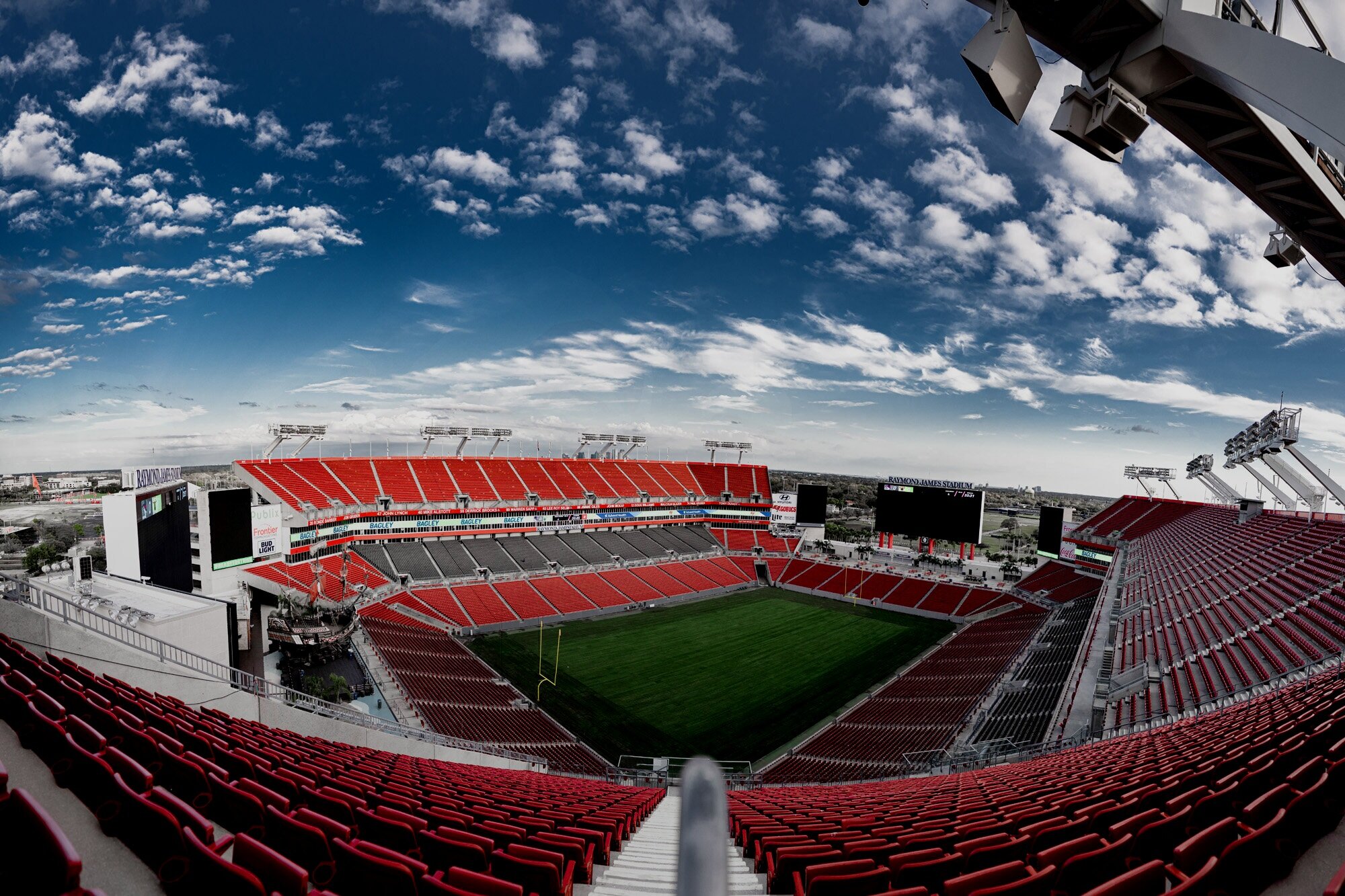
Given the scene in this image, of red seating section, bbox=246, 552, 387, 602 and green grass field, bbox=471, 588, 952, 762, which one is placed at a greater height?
red seating section, bbox=246, 552, 387, 602

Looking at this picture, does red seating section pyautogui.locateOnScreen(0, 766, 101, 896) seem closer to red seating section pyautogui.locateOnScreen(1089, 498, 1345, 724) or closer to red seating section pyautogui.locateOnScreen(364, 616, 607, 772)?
red seating section pyautogui.locateOnScreen(1089, 498, 1345, 724)

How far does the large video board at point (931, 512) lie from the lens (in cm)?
5062

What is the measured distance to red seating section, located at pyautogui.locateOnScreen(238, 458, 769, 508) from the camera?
4478 cm

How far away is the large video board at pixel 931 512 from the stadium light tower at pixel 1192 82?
50031 millimetres

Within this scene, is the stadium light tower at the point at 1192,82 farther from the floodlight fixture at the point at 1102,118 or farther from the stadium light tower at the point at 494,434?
→ the stadium light tower at the point at 494,434

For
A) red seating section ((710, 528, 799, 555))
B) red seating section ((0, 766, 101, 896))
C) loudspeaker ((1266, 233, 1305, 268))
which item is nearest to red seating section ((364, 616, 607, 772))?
red seating section ((0, 766, 101, 896))

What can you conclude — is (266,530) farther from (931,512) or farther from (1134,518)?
(1134,518)

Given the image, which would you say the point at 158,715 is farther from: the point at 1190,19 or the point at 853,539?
the point at 853,539

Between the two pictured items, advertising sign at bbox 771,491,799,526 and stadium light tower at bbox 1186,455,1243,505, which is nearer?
stadium light tower at bbox 1186,455,1243,505

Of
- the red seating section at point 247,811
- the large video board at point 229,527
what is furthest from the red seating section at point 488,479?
the red seating section at point 247,811

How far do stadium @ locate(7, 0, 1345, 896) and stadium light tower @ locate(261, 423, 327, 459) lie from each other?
1.78ft

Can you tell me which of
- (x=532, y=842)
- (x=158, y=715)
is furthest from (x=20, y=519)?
(x=532, y=842)

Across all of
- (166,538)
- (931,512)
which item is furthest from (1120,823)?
(931,512)

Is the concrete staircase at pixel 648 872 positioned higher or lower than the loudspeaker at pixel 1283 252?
lower
